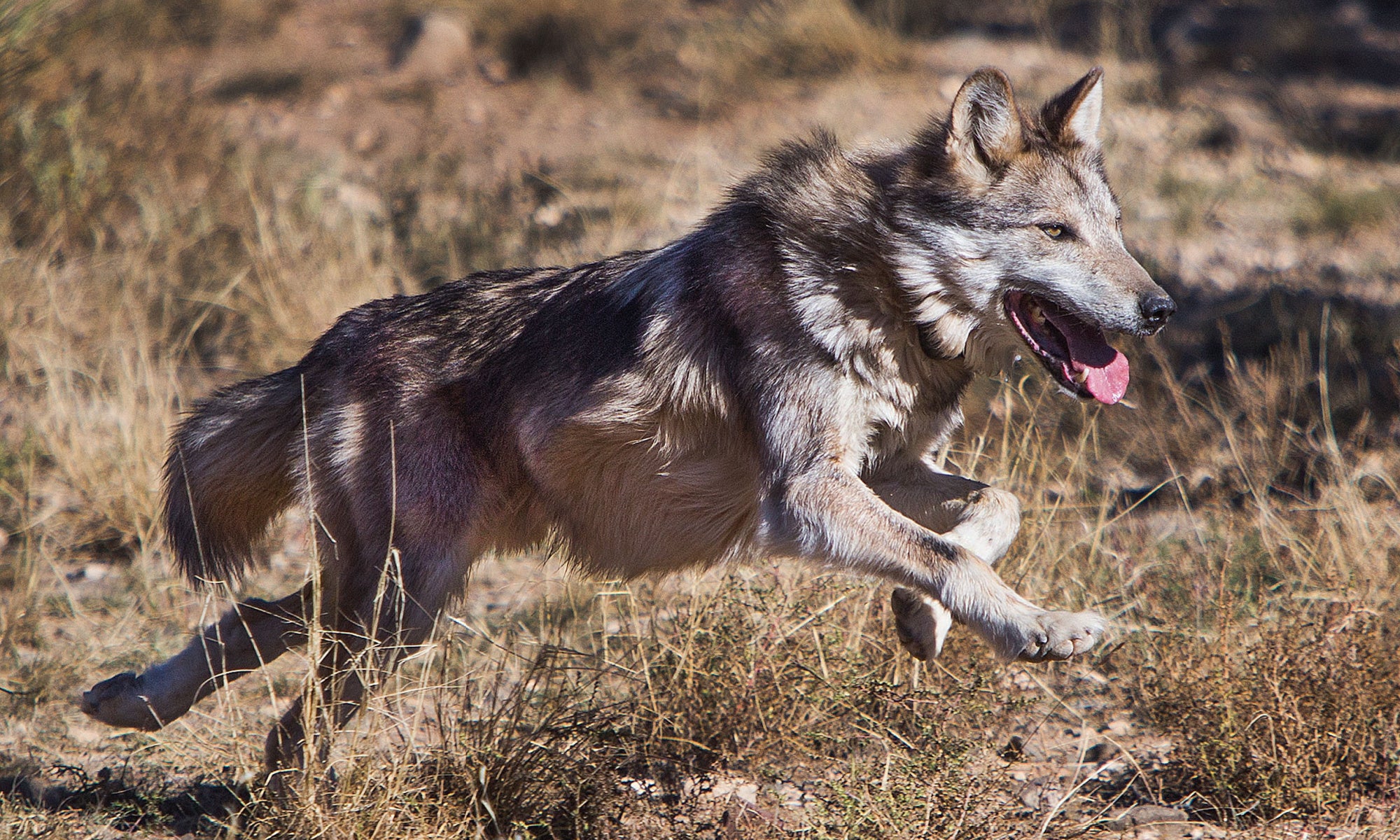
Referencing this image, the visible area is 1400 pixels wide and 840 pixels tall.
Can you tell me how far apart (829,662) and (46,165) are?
7.02m

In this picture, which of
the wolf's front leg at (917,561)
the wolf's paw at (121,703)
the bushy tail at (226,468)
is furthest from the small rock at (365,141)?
the wolf's front leg at (917,561)

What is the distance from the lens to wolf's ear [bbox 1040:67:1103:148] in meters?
4.36

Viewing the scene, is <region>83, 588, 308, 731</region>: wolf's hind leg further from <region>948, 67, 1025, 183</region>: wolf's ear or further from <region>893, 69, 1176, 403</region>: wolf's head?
<region>948, 67, 1025, 183</region>: wolf's ear

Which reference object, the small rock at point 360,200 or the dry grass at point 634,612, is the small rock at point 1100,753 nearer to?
the dry grass at point 634,612

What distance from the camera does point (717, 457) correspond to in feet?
14.3

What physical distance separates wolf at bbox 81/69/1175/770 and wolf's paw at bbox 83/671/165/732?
0.01 metres

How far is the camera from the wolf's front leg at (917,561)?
365cm

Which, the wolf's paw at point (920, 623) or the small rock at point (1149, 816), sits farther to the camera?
the small rock at point (1149, 816)

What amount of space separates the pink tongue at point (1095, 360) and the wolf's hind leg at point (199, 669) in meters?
2.71

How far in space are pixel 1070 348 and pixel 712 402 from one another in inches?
46.8

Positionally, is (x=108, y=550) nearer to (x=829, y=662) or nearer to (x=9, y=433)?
(x=9, y=433)

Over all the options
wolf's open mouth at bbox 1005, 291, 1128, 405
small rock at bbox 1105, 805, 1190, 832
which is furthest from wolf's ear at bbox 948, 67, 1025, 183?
small rock at bbox 1105, 805, 1190, 832

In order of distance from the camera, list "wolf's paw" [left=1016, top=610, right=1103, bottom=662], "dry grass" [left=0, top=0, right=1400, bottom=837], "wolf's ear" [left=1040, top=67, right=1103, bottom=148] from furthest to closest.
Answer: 1. "wolf's ear" [left=1040, top=67, right=1103, bottom=148]
2. "dry grass" [left=0, top=0, right=1400, bottom=837]
3. "wolf's paw" [left=1016, top=610, right=1103, bottom=662]

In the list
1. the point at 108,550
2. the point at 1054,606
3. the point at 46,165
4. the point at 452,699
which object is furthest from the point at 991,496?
the point at 46,165
